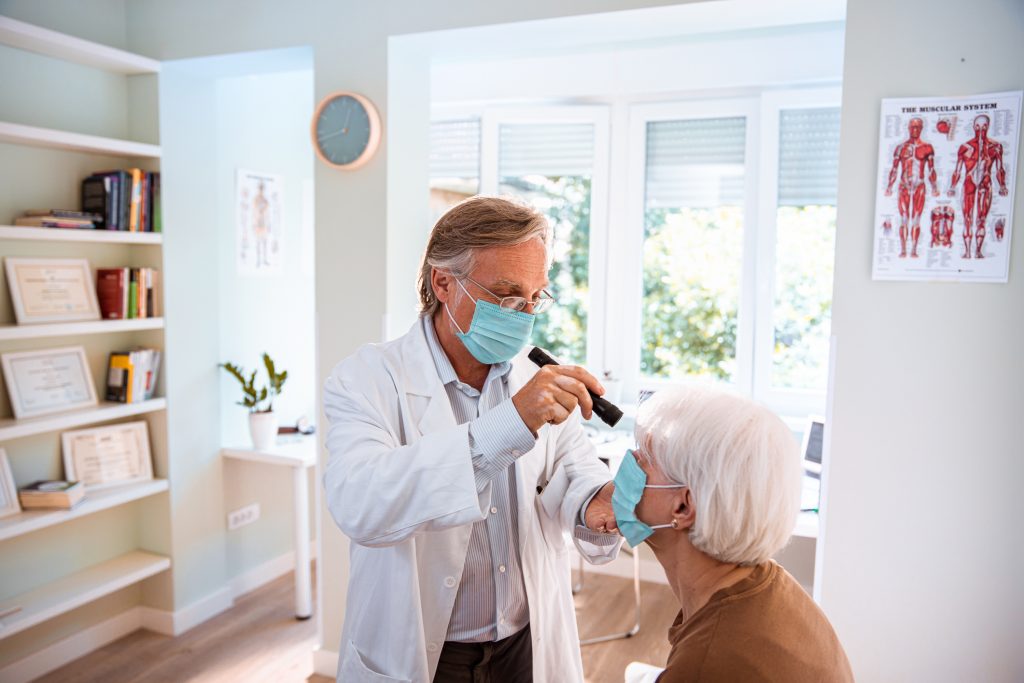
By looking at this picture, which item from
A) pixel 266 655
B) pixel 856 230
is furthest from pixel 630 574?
pixel 856 230

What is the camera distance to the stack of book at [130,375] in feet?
10.2

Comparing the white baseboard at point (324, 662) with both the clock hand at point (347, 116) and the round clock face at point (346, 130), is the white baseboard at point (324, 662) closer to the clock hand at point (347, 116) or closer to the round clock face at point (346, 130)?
the round clock face at point (346, 130)

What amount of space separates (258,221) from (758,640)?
3307 mm

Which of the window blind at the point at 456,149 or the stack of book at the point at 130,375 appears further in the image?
the window blind at the point at 456,149

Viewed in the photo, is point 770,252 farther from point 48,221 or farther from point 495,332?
point 48,221

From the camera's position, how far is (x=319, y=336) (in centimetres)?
288

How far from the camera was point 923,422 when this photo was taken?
215 cm

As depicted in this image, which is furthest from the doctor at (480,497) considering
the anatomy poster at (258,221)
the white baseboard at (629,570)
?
the white baseboard at (629,570)

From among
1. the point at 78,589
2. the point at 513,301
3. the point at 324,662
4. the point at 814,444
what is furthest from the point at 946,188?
the point at 78,589

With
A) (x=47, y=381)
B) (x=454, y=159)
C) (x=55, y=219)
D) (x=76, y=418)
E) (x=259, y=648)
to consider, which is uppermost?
(x=454, y=159)

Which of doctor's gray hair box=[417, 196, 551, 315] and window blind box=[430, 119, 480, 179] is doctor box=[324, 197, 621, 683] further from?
window blind box=[430, 119, 480, 179]

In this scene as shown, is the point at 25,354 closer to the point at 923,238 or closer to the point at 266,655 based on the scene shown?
the point at 266,655

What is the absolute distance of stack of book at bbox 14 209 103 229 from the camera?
2.74 metres

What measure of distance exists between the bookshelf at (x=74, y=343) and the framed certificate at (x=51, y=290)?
0.21ft
